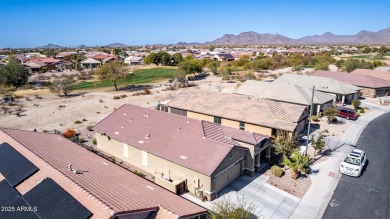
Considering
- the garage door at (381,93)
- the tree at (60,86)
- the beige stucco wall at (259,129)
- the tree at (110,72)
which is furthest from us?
the tree at (110,72)

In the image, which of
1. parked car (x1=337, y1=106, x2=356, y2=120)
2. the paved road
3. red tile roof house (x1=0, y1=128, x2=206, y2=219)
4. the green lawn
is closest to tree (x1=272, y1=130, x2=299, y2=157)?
the paved road

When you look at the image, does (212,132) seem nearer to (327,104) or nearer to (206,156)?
(206,156)

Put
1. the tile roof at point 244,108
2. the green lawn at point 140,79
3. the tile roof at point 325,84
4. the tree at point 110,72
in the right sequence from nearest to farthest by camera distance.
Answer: the tile roof at point 244,108
the tile roof at point 325,84
the tree at point 110,72
the green lawn at point 140,79

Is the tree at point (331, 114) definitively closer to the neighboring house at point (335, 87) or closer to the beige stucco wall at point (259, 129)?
Result: the neighboring house at point (335, 87)

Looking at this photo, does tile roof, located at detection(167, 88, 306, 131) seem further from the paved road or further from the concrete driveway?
the concrete driveway

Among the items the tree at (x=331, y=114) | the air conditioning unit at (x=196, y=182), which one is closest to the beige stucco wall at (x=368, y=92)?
the tree at (x=331, y=114)

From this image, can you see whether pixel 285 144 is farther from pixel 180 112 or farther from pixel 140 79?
pixel 140 79

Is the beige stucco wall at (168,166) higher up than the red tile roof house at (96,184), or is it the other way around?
the red tile roof house at (96,184)
